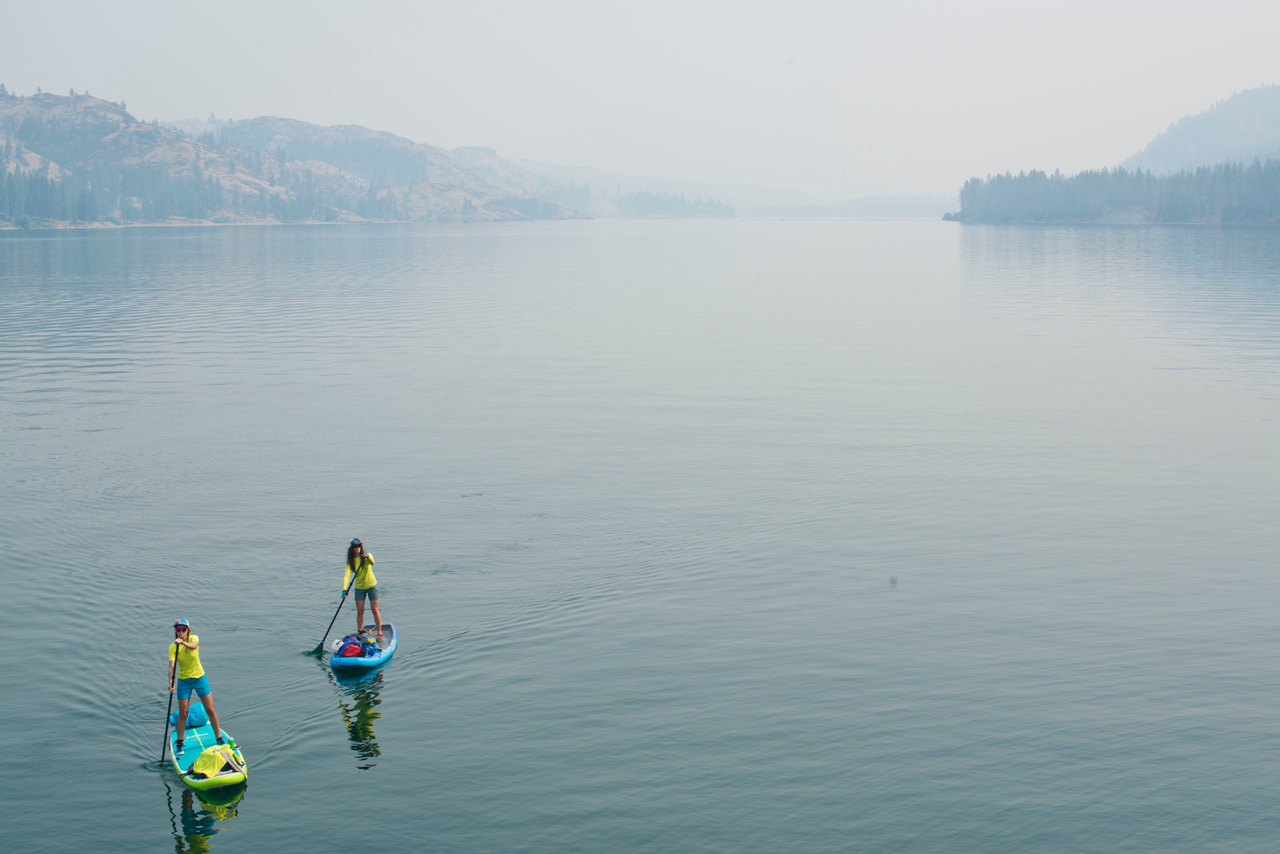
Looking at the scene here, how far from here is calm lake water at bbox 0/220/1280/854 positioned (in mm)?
21688

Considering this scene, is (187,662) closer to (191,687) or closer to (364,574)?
(191,687)

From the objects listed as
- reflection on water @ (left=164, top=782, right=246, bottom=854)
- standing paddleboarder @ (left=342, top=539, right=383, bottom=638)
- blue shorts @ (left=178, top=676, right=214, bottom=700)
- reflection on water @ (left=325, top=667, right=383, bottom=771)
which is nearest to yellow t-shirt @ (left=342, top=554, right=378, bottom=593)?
standing paddleboarder @ (left=342, top=539, right=383, bottom=638)

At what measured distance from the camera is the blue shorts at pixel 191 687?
23.3 m

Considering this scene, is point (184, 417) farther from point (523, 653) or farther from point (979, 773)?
point (979, 773)

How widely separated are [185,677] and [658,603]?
45.4ft

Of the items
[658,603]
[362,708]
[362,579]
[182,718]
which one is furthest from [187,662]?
[658,603]

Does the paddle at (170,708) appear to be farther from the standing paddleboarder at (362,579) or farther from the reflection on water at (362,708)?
the standing paddleboarder at (362,579)

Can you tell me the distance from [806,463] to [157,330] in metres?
69.3

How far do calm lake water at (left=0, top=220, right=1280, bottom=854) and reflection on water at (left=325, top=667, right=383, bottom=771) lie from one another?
13 centimetres

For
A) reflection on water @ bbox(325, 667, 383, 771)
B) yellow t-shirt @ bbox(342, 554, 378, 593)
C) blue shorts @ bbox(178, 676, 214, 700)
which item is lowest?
reflection on water @ bbox(325, 667, 383, 771)

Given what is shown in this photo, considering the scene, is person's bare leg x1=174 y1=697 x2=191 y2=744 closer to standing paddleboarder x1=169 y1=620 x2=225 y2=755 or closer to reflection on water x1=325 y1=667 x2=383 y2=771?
standing paddleboarder x1=169 y1=620 x2=225 y2=755

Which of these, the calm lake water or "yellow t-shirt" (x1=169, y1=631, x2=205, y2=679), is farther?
"yellow t-shirt" (x1=169, y1=631, x2=205, y2=679)

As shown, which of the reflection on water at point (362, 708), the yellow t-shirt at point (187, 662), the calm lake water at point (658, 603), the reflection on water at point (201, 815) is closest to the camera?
the reflection on water at point (201, 815)

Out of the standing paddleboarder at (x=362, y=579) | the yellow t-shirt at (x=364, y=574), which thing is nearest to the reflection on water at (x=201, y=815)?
the standing paddleboarder at (x=362, y=579)
